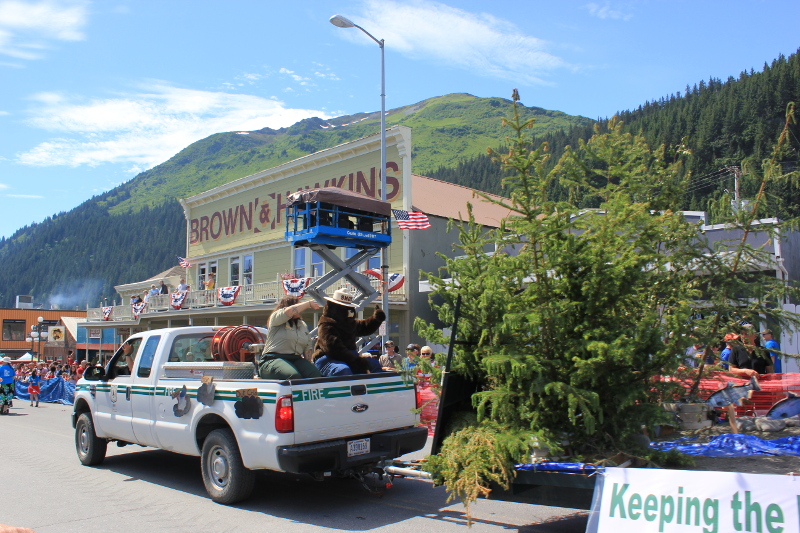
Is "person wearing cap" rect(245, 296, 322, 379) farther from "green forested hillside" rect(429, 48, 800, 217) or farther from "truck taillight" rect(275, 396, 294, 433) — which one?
"green forested hillside" rect(429, 48, 800, 217)

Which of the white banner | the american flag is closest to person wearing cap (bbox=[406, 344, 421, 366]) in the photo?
the white banner

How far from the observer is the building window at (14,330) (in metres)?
74.2

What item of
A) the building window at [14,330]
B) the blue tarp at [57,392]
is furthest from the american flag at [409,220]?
the building window at [14,330]

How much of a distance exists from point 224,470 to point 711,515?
4.52 meters

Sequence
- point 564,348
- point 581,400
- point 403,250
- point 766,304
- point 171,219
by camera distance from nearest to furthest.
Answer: point 581,400 → point 564,348 → point 766,304 → point 403,250 → point 171,219

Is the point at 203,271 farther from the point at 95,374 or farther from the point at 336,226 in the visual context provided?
the point at 95,374

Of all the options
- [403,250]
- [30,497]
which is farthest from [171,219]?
[30,497]

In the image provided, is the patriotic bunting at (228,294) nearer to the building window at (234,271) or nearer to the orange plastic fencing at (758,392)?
the building window at (234,271)

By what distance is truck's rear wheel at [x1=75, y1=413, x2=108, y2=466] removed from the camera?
26.8 feet

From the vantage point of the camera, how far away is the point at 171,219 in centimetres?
15625

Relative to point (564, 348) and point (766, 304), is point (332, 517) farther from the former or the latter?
point (766, 304)

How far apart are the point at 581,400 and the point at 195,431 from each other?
419 centimetres

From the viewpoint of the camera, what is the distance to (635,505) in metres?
3.49

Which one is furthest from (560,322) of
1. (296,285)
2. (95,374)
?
(296,285)
